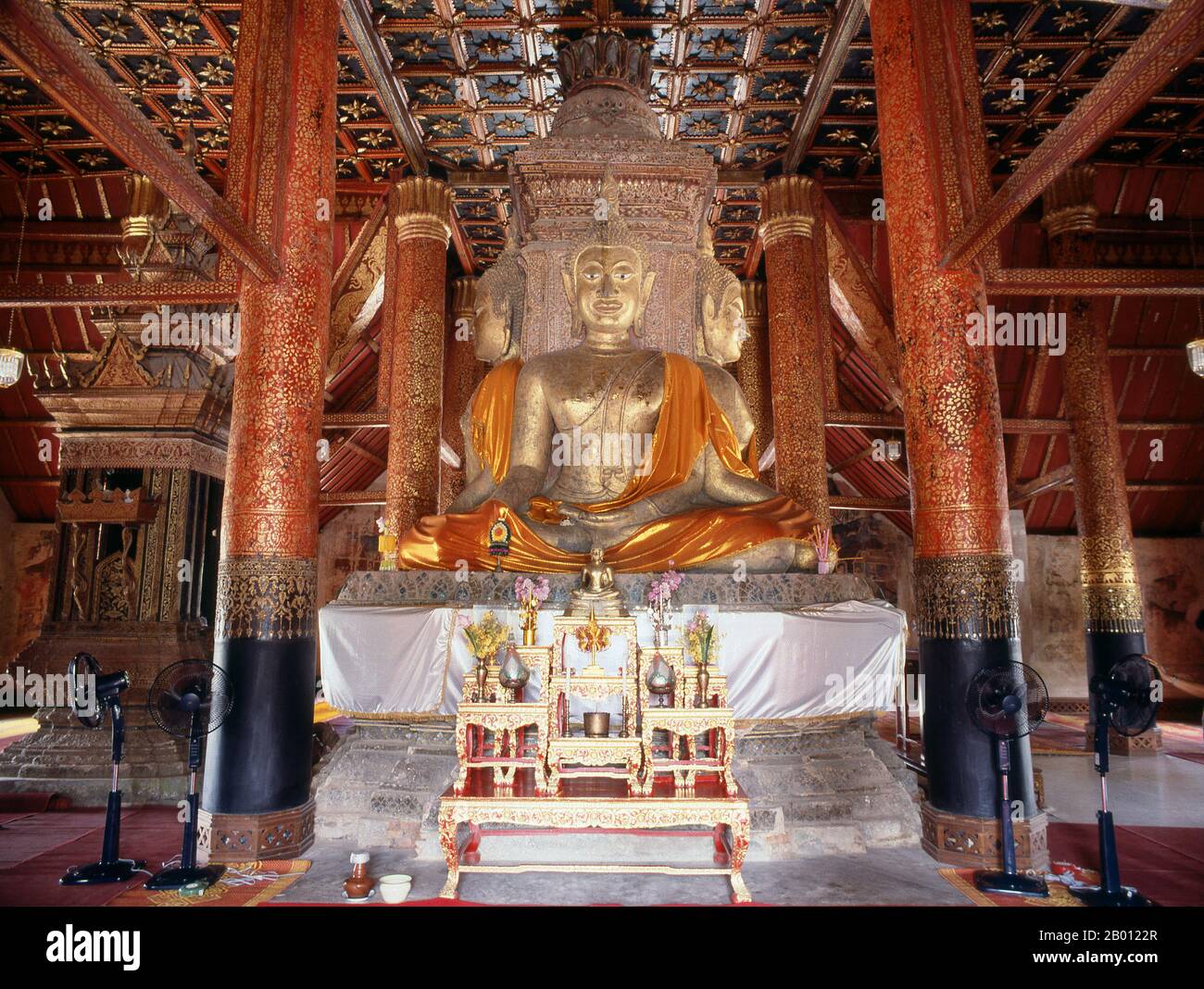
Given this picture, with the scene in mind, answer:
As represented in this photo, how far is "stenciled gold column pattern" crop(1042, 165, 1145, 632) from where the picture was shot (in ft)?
28.9

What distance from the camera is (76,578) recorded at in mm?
6289

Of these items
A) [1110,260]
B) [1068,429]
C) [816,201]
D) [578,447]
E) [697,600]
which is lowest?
[697,600]

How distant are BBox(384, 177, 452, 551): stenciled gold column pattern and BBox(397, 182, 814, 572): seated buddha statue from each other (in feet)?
11.0

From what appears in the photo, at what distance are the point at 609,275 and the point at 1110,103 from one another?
13.4ft

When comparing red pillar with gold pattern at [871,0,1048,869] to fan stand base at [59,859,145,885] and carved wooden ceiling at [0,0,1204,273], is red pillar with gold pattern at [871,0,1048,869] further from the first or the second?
fan stand base at [59,859,145,885]

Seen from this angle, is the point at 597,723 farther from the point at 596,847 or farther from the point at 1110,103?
the point at 1110,103

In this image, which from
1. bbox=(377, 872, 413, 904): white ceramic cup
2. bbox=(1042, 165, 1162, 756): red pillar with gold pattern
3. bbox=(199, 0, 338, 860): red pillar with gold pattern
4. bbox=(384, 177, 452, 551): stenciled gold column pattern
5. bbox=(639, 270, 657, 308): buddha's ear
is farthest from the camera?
bbox=(384, 177, 452, 551): stenciled gold column pattern

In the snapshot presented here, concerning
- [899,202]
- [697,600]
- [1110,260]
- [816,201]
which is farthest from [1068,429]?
[697,600]

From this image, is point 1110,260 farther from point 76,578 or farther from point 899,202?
point 76,578

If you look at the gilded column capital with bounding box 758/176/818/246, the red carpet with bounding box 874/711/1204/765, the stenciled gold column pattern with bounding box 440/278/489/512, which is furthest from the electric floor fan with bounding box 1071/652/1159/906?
the stenciled gold column pattern with bounding box 440/278/489/512

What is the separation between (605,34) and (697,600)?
6.53 metres

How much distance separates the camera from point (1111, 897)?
343 cm

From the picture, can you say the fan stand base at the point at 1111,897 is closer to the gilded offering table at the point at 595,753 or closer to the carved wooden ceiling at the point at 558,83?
the gilded offering table at the point at 595,753

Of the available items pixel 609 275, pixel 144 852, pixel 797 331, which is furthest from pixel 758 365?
pixel 144 852
